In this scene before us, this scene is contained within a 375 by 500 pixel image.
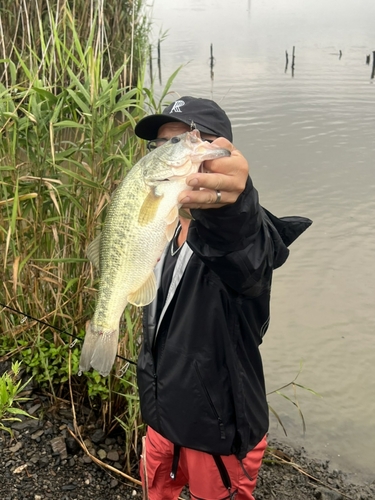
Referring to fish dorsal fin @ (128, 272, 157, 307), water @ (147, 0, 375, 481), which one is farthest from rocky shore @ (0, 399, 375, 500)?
fish dorsal fin @ (128, 272, 157, 307)

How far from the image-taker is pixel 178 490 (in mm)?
2637

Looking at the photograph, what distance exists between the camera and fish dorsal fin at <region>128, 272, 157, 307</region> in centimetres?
191

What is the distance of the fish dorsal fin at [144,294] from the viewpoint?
191 centimetres

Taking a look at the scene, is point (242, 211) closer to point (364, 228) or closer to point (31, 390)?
point (31, 390)

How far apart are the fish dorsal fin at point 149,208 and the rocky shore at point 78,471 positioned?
1995 mm

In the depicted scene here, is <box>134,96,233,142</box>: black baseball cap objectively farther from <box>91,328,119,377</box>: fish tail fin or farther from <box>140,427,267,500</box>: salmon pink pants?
<box>140,427,267,500</box>: salmon pink pants

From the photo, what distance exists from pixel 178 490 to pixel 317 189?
8615 millimetres

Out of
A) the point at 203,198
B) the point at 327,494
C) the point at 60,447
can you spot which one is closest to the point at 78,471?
the point at 60,447

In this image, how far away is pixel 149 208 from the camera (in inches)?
69.0

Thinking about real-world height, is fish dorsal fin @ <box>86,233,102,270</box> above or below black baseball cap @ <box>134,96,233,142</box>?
below

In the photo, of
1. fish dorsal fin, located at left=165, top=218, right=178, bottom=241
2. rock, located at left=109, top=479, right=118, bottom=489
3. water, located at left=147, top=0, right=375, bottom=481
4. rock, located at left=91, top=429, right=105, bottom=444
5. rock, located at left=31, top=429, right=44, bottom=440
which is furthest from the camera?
water, located at left=147, top=0, right=375, bottom=481

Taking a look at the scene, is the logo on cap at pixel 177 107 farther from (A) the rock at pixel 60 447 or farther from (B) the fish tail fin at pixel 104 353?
(A) the rock at pixel 60 447

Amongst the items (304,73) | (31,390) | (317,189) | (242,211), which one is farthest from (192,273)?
(304,73)

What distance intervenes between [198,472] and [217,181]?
1.45 meters
